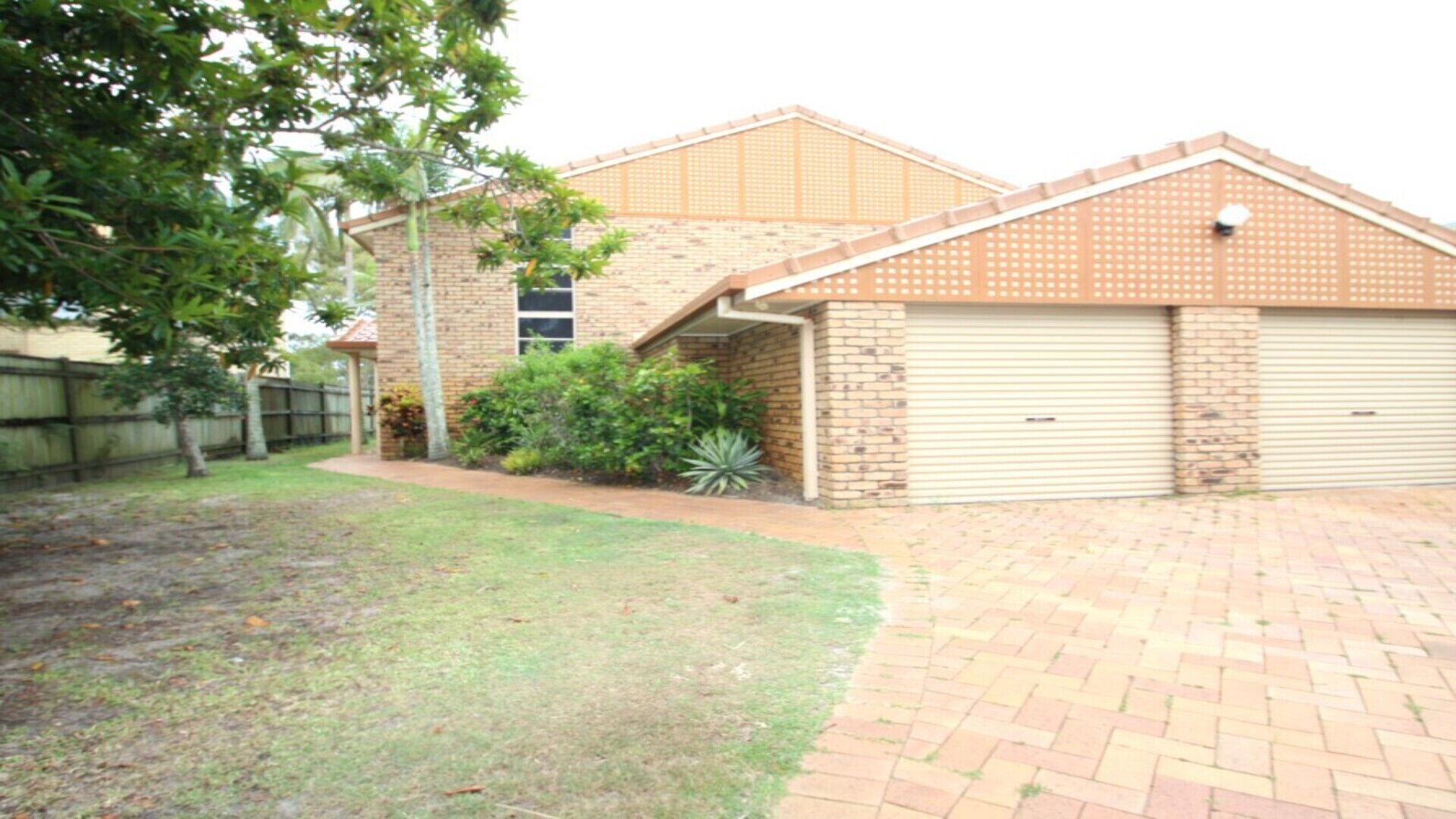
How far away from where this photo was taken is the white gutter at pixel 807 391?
780 centimetres

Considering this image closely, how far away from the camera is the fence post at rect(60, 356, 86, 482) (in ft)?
33.6

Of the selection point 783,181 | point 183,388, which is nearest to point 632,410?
point 183,388

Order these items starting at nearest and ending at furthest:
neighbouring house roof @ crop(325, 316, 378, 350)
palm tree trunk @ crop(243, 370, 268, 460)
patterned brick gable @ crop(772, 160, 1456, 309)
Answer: patterned brick gable @ crop(772, 160, 1456, 309) < palm tree trunk @ crop(243, 370, 268, 460) < neighbouring house roof @ crop(325, 316, 378, 350)

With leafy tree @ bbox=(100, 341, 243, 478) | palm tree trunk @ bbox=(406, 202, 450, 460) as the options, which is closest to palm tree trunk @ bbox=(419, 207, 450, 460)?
palm tree trunk @ bbox=(406, 202, 450, 460)

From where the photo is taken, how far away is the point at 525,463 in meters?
11.0

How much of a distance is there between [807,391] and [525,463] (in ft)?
16.4

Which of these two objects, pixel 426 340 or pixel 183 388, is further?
pixel 426 340

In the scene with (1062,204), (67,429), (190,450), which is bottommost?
(190,450)

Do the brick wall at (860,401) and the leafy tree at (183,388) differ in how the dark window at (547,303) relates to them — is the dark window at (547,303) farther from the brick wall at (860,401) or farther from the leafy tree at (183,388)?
the brick wall at (860,401)

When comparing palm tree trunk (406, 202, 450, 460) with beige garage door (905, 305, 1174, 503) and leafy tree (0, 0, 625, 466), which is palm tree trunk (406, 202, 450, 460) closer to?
leafy tree (0, 0, 625, 466)

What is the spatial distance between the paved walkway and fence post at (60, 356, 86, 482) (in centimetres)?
1014

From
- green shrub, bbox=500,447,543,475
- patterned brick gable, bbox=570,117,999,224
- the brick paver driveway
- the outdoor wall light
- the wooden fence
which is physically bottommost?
the brick paver driveway

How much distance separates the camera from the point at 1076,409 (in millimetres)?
8195

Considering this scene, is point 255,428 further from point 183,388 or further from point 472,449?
point 472,449
